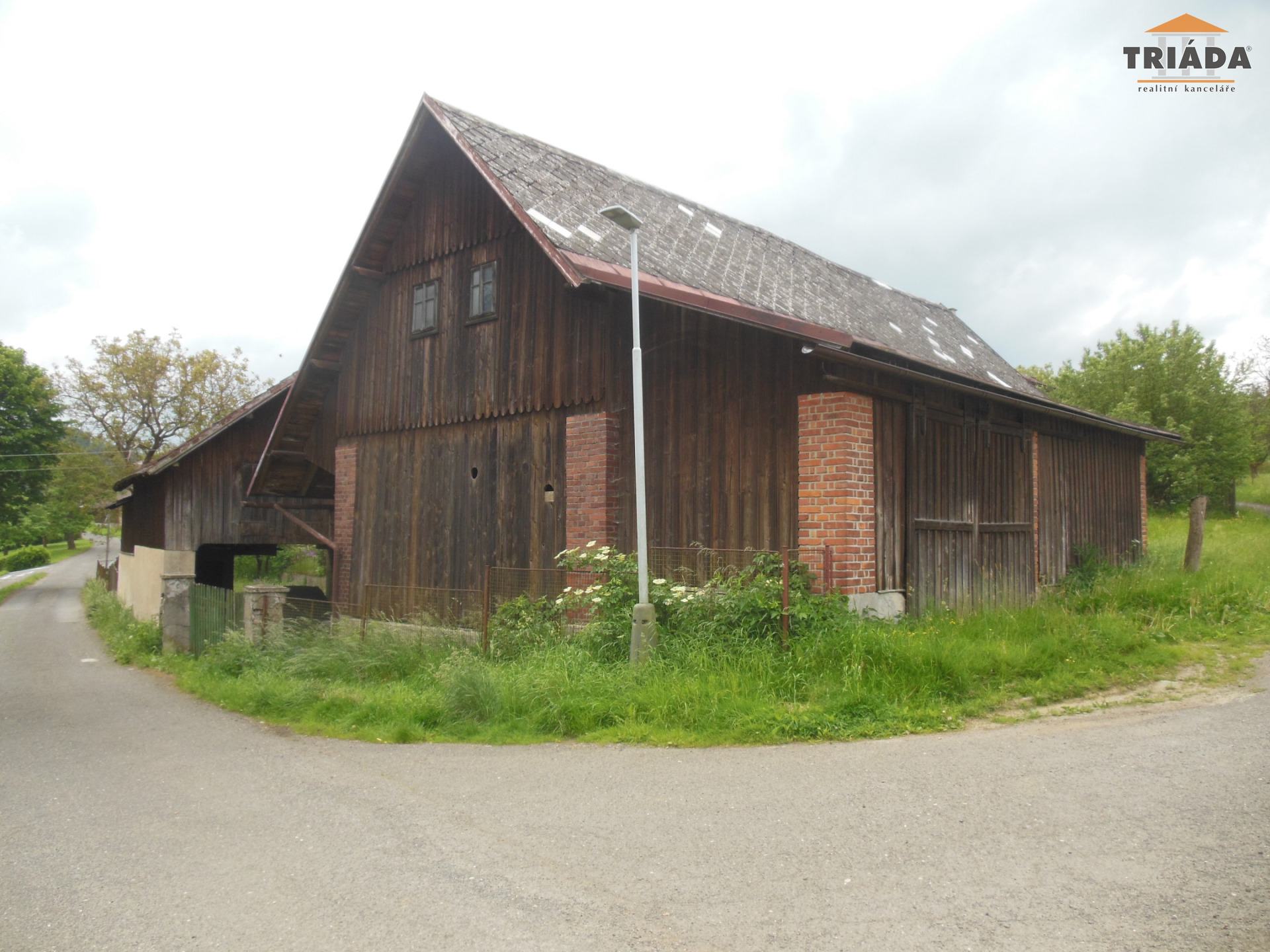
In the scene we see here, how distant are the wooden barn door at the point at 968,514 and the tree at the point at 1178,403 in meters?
21.4

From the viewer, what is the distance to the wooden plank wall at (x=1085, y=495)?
1247cm

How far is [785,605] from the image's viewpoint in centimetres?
771

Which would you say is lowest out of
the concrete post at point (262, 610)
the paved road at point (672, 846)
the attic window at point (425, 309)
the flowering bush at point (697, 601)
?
the paved road at point (672, 846)

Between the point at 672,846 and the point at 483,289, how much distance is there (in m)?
9.48

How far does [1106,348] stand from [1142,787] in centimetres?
3643

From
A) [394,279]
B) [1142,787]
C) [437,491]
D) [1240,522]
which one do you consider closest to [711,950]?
[1142,787]

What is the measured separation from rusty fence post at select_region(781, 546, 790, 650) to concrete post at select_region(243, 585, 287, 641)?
668 cm

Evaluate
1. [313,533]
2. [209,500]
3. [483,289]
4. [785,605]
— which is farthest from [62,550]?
[785,605]

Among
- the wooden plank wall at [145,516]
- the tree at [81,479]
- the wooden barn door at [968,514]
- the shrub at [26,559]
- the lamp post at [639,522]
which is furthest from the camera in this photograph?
the shrub at [26,559]

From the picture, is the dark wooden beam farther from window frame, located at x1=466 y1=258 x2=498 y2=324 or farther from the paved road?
the paved road

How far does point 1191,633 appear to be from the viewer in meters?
8.77

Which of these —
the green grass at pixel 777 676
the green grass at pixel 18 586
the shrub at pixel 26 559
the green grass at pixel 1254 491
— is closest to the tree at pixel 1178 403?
the green grass at pixel 1254 491

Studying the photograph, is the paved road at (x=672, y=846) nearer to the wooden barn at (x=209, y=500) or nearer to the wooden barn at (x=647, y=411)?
the wooden barn at (x=647, y=411)

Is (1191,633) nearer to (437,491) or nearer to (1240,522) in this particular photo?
(437,491)
